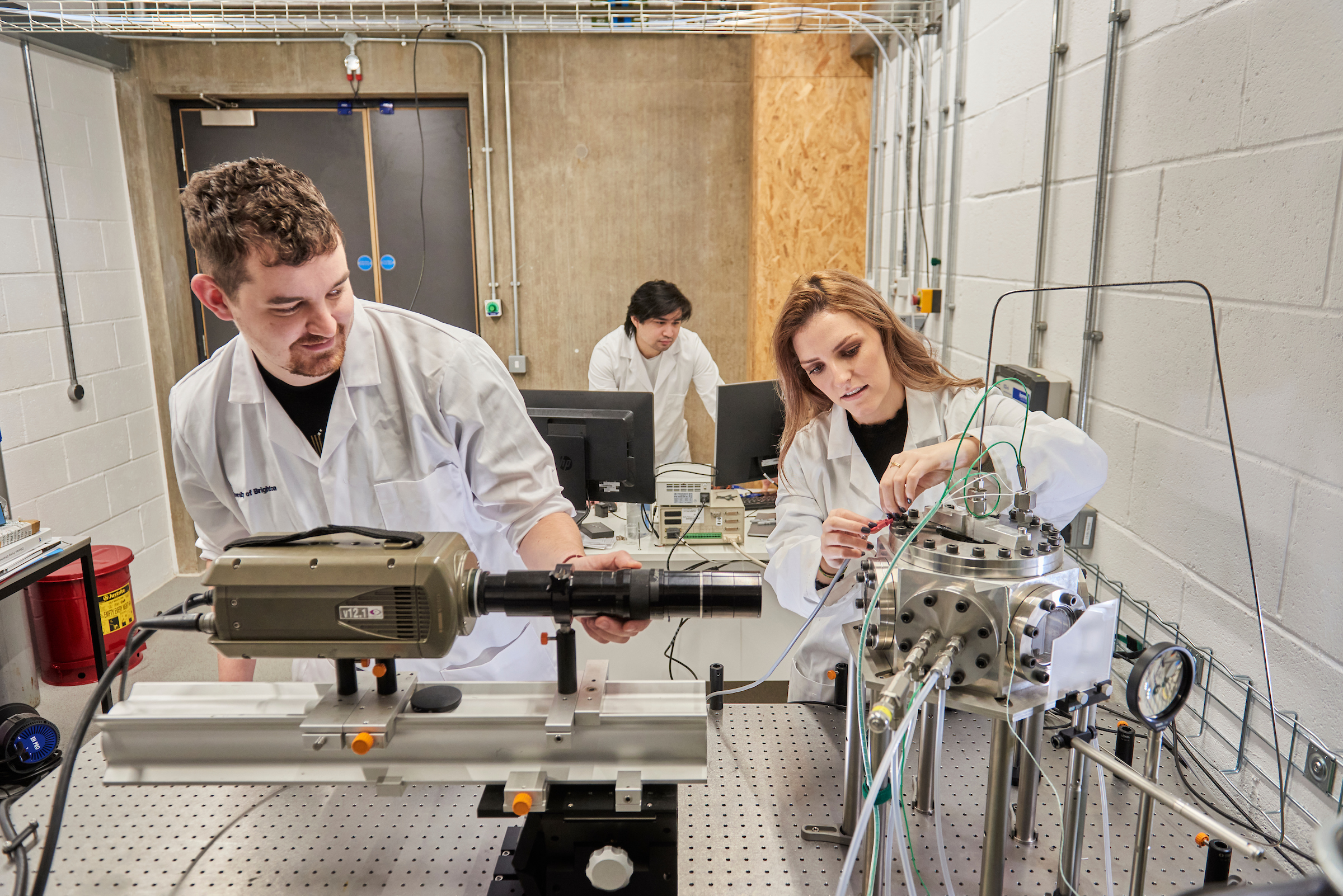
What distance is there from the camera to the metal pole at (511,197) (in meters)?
3.87

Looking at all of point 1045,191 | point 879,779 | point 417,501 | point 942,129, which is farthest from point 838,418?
point 942,129

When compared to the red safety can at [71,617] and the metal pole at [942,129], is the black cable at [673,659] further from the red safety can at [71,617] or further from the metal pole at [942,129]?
the red safety can at [71,617]

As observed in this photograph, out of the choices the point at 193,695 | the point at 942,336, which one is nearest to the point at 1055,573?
the point at 193,695

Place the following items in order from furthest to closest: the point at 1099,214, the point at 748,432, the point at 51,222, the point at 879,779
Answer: the point at 51,222 → the point at 748,432 → the point at 1099,214 → the point at 879,779

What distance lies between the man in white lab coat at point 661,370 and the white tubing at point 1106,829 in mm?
2637

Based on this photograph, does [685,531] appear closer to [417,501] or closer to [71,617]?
[417,501]

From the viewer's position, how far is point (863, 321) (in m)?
1.65

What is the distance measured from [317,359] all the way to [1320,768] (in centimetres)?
150

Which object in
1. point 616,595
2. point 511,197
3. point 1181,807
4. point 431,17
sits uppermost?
point 431,17

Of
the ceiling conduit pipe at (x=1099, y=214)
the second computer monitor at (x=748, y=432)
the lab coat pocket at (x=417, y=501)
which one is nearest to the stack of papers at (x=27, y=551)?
the lab coat pocket at (x=417, y=501)

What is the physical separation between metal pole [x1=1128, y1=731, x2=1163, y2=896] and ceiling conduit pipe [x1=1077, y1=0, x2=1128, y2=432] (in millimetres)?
1057

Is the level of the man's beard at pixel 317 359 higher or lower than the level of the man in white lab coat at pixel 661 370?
higher

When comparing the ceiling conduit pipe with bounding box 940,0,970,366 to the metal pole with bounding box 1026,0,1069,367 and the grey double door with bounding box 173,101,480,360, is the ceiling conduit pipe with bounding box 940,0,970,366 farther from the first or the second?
the grey double door with bounding box 173,101,480,360

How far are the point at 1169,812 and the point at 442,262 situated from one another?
381 centimetres
